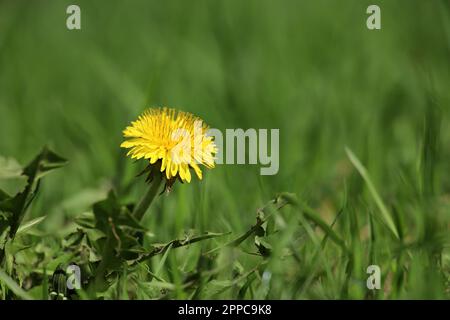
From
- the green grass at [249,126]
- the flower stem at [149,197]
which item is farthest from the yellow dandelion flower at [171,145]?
the green grass at [249,126]

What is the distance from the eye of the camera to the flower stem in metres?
1.64

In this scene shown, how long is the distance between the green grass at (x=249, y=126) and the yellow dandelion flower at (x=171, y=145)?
0.58 ft

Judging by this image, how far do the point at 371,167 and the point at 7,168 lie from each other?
123cm

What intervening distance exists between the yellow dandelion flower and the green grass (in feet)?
0.58

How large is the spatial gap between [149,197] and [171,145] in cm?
16

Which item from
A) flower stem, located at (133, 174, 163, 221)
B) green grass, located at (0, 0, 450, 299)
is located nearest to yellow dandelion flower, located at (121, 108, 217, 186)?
flower stem, located at (133, 174, 163, 221)

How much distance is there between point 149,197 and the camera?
1679mm

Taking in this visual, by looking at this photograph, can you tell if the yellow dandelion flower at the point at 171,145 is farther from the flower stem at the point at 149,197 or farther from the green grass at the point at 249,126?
the green grass at the point at 249,126

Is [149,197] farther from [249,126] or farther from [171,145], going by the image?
[249,126]

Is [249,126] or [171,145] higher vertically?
[249,126]

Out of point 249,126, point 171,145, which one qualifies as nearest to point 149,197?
point 171,145

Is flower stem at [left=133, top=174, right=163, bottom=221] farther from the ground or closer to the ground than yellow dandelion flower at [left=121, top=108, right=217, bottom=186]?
closer to the ground

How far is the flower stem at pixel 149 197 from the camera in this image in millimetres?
1641

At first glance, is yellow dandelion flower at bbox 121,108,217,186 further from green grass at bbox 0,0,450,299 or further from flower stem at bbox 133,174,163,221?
green grass at bbox 0,0,450,299
